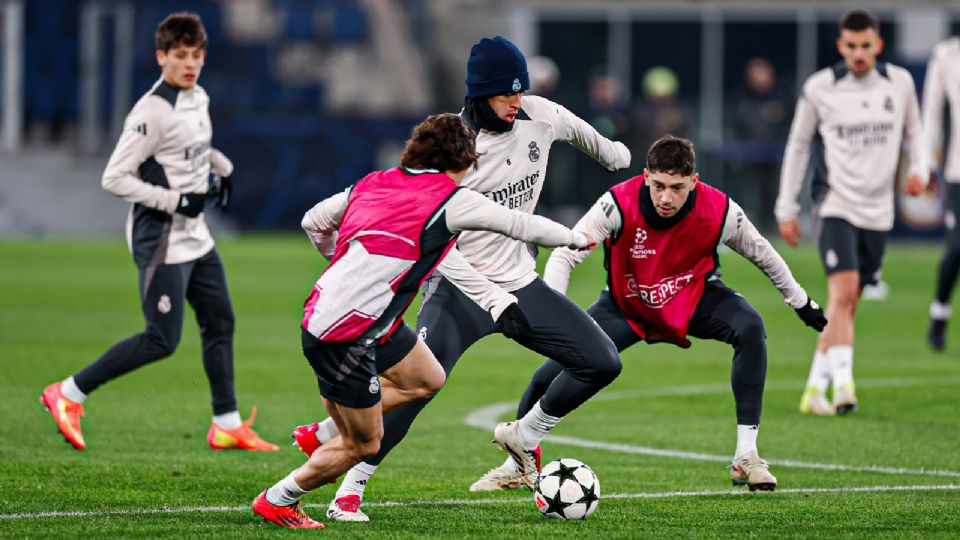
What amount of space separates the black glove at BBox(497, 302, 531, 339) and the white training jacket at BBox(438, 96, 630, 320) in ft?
0.53

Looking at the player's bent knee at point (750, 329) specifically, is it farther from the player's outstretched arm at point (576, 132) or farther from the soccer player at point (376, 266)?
the soccer player at point (376, 266)

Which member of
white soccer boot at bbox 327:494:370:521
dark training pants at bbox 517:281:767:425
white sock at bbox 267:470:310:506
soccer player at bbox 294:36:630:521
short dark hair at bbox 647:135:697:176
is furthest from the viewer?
dark training pants at bbox 517:281:767:425

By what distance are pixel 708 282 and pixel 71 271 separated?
53.6 feet

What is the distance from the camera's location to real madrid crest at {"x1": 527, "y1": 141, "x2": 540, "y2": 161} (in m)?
8.36

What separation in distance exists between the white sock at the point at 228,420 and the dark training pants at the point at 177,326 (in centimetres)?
3

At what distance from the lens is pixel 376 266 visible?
6996mm

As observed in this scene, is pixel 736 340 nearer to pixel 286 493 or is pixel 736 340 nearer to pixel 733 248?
pixel 733 248

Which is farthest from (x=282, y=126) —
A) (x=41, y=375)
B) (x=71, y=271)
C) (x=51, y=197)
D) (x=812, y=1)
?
(x=41, y=375)

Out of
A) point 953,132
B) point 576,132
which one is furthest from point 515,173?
point 953,132

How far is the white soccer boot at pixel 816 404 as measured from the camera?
11.6 meters

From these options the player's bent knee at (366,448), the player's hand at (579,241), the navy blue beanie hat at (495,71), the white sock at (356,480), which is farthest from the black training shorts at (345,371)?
the navy blue beanie hat at (495,71)

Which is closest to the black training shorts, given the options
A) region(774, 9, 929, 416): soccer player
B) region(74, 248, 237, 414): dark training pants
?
region(74, 248, 237, 414): dark training pants

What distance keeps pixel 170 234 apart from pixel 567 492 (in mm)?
3345

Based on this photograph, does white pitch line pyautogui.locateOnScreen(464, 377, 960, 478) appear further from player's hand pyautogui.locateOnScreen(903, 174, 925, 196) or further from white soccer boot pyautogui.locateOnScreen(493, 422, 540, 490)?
player's hand pyautogui.locateOnScreen(903, 174, 925, 196)
